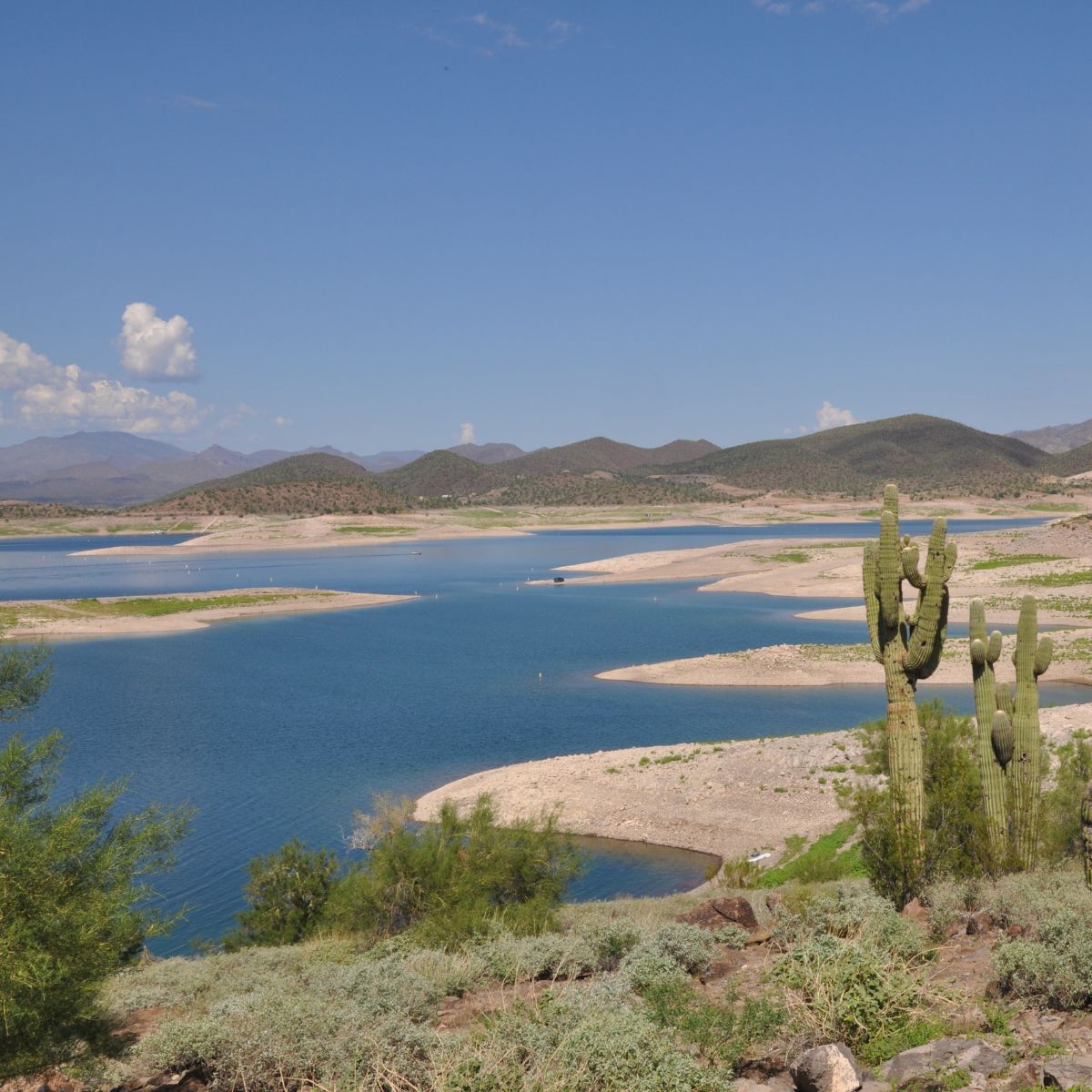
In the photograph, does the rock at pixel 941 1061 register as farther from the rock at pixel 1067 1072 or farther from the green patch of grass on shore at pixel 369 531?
the green patch of grass on shore at pixel 369 531

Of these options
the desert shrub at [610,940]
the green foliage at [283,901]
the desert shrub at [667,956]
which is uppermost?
the desert shrub at [667,956]

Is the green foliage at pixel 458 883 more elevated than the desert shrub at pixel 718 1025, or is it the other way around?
the desert shrub at pixel 718 1025

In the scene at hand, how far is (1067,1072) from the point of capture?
6902mm

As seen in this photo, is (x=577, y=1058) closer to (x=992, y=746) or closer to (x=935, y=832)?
(x=935, y=832)

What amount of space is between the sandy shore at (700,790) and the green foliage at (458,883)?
7.21 m

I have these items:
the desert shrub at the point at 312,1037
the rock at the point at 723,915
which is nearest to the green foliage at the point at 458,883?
the rock at the point at 723,915

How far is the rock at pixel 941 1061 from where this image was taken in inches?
293

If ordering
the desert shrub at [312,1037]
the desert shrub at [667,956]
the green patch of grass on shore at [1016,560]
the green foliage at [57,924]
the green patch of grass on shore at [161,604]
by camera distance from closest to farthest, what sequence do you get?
the green foliage at [57,924]
the desert shrub at [312,1037]
the desert shrub at [667,956]
the green patch of grass on shore at [161,604]
the green patch of grass on shore at [1016,560]

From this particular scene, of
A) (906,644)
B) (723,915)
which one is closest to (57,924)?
(723,915)

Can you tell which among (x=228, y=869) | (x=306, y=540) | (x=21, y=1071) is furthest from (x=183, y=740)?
(x=306, y=540)

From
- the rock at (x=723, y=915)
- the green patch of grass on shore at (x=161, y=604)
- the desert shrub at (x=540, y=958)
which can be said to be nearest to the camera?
the desert shrub at (x=540, y=958)

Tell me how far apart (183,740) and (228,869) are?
14.6m

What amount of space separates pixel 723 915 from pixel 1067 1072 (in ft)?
22.6

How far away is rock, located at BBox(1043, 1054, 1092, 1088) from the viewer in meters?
6.78
